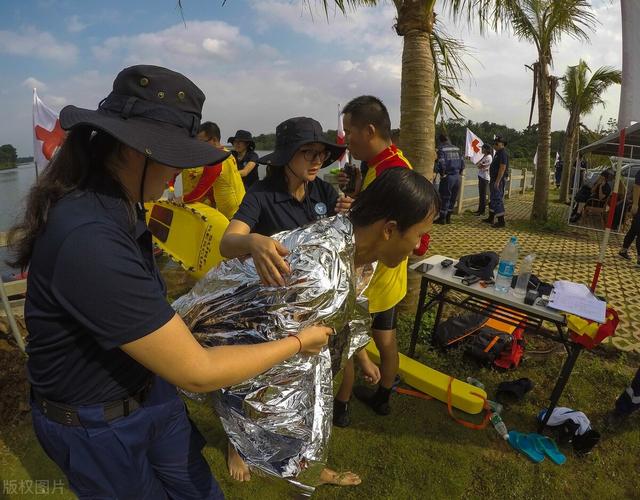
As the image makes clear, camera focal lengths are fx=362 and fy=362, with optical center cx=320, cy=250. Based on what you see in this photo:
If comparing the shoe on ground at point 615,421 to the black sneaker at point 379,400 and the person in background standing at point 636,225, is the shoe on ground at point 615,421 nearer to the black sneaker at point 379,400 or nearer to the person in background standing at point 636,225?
the black sneaker at point 379,400

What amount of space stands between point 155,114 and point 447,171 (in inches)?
339

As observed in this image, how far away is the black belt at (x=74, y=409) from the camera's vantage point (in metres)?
1.03

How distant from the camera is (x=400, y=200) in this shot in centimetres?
147

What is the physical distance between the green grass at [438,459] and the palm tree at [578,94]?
513 inches

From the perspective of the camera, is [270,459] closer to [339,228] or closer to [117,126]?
[339,228]

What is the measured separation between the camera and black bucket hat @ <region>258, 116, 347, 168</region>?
1.92m

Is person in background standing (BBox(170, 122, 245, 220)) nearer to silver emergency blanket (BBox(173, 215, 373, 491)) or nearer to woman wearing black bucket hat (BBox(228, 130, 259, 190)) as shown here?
woman wearing black bucket hat (BBox(228, 130, 259, 190))

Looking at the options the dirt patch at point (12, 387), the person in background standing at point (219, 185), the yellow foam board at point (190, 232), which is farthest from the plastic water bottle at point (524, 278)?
the dirt patch at point (12, 387)

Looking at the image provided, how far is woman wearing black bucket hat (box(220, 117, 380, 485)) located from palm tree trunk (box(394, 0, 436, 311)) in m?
1.68

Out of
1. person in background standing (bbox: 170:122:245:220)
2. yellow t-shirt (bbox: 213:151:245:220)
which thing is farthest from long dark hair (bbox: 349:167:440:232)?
yellow t-shirt (bbox: 213:151:245:220)

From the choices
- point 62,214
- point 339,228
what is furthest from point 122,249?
point 339,228

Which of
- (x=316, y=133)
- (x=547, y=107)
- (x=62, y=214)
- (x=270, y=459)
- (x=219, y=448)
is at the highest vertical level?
(x=547, y=107)

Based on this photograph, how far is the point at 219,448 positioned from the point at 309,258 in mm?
1875

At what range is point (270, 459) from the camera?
1.32m
